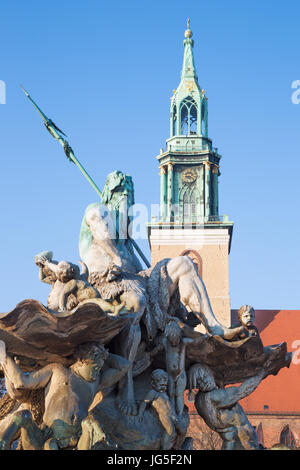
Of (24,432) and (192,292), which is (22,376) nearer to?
(24,432)

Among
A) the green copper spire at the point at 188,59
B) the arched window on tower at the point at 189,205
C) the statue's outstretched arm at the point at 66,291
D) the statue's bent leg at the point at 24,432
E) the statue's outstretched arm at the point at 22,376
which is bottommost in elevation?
the statue's bent leg at the point at 24,432

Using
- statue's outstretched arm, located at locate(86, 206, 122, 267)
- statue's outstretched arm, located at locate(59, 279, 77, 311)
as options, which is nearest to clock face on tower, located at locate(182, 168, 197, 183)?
statue's outstretched arm, located at locate(86, 206, 122, 267)

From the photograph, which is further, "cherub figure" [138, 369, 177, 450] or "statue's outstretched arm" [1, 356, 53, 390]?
"cherub figure" [138, 369, 177, 450]

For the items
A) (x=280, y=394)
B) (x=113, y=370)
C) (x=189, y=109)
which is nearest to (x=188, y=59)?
(x=189, y=109)

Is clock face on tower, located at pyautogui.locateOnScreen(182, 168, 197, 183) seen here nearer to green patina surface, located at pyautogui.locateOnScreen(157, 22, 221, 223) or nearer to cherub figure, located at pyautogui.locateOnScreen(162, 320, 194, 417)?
green patina surface, located at pyautogui.locateOnScreen(157, 22, 221, 223)

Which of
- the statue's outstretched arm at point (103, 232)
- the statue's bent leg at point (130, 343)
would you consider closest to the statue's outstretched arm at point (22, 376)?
the statue's bent leg at point (130, 343)

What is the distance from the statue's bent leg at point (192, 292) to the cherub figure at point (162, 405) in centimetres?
92

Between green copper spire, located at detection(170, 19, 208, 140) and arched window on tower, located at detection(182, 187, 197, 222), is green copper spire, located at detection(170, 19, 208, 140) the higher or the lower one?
the higher one

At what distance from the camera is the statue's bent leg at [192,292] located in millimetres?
9555

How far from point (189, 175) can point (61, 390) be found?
160 feet

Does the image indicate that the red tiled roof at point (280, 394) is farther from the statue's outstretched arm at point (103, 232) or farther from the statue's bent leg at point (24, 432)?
→ the statue's bent leg at point (24, 432)

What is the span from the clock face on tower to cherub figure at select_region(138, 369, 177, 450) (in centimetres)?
4754

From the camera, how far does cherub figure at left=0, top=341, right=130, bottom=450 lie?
7735 mm
